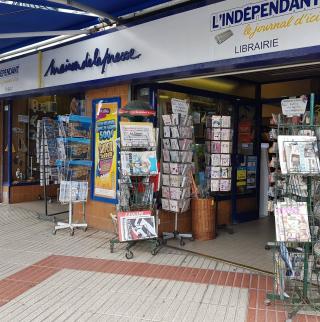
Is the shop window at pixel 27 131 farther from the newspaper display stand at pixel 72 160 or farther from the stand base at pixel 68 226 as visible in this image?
the stand base at pixel 68 226

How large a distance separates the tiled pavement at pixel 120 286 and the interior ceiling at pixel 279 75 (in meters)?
3.30

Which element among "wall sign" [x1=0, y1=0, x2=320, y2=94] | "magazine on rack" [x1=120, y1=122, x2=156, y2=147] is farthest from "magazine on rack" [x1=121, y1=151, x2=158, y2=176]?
"wall sign" [x1=0, y1=0, x2=320, y2=94]

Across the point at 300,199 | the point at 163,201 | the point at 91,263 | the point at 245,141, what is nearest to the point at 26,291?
the point at 91,263

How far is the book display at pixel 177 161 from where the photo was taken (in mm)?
5824

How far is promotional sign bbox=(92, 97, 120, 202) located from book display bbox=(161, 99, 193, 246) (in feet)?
2.79

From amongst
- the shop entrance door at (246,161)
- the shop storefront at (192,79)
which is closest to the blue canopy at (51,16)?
the shop storefront at (192,79)

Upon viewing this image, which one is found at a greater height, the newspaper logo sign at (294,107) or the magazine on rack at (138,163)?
the newspaper logo sign at (294,107)

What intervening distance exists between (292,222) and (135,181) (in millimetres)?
2519

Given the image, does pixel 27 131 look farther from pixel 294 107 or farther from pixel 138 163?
pixel 294 107

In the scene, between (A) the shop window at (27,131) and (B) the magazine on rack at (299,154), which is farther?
(A) the shop window at (27,131)

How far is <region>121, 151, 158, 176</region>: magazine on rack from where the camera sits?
524 centimetres

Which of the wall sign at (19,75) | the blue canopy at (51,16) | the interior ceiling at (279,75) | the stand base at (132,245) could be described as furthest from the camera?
the wall sign at (19,75)

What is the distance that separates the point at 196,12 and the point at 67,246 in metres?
3.59

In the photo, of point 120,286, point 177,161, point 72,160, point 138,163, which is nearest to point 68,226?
point 72,160
